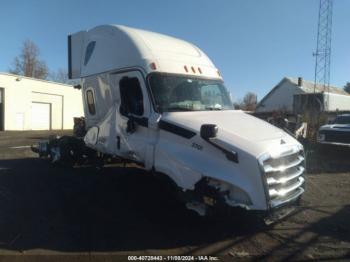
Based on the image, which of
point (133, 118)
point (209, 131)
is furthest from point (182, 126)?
point (133, 118)

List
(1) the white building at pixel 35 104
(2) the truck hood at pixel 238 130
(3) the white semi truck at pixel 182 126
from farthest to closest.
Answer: (1) the white building at pixel 35 104, (2) the truck hood at pixel 238 130, (3) the white semi truck at pixel 182 126

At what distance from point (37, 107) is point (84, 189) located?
3457 centimetres

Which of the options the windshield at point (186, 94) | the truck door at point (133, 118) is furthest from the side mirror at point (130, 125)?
the windshield at point (186, 94)

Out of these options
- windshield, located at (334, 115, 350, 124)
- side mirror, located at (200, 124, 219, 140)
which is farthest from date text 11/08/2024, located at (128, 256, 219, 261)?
windshield, located at (334, 115, 350, 124)

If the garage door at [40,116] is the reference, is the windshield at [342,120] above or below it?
above

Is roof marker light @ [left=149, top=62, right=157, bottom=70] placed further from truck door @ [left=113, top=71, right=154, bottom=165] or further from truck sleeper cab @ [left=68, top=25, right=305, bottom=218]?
truck door @ [left=113, top=71, right=154, bottom=165]

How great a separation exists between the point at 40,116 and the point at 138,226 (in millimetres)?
37699

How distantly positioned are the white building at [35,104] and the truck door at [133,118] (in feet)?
103

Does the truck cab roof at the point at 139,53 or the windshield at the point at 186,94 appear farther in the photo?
the truck cab roof at the point at 139,53

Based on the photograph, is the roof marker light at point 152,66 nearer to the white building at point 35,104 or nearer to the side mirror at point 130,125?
the side mirror at point 130,125

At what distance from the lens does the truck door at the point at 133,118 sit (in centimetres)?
704

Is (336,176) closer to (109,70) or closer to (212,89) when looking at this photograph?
(212,89)

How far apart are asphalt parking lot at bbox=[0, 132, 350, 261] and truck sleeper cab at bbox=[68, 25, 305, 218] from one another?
23.6 inches

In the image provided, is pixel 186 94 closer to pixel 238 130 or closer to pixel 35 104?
pixel 238 130
